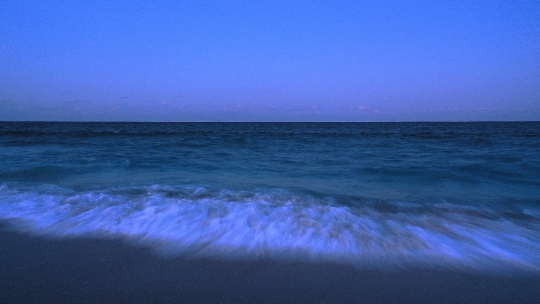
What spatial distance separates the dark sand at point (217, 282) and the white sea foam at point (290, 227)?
9.4 inches

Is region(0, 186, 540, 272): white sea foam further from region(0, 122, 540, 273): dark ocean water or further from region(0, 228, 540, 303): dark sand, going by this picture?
region(0, 228, 540, 303): dark sand

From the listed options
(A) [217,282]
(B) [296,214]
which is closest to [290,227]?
(B) [296,214]

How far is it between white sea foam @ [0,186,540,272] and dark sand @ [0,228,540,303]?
0.24 meters

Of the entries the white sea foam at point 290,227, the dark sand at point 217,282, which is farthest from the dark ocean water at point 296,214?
the dark sand at point 217,282

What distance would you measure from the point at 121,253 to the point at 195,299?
123 cm

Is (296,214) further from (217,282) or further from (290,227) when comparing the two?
(217,282)

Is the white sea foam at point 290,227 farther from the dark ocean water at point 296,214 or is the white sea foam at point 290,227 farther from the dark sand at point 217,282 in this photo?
the dark sand at point 217,282

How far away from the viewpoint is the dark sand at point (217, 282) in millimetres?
2410

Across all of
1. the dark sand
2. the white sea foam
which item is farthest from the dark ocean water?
the dark sand

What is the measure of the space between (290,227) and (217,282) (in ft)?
5.07

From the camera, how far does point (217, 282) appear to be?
103 inches

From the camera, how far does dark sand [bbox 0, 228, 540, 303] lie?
2410 mm

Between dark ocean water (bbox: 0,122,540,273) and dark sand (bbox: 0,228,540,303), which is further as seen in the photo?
dark ocean water (bbox: 0,122,540,273)

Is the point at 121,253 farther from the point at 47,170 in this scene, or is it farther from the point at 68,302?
the point at 47,170
